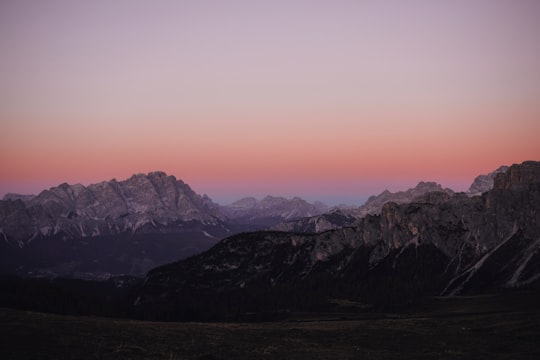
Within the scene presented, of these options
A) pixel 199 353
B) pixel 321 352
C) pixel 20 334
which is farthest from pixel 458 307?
pixel 20 334

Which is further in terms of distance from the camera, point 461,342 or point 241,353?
point 461,342

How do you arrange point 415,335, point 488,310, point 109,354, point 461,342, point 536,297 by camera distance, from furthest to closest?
point 536,297, point 488,310, point 415,335, point 461,342, point 109,354

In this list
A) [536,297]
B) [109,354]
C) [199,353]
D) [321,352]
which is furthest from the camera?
[536,297]

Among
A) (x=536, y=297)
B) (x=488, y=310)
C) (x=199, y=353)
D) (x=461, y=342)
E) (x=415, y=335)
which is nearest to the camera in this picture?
(x=199, y=353)

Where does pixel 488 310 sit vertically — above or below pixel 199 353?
below

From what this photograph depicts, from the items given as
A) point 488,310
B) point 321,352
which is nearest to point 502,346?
point 321,352

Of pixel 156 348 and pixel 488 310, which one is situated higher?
pixel 156 348

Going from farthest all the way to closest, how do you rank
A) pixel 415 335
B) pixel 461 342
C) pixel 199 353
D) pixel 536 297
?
pixel 536 297 < pixel 415 335 < pixel 461 342 < pixel 199 353

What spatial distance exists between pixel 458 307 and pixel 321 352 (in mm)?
→ 126041

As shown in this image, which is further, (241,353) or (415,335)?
(415,335)

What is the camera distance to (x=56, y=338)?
66.1m

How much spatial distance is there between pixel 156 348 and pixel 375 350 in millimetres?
29821

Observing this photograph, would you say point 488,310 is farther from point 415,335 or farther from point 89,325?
point 89,325

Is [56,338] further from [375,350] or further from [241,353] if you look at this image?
[375,350]
